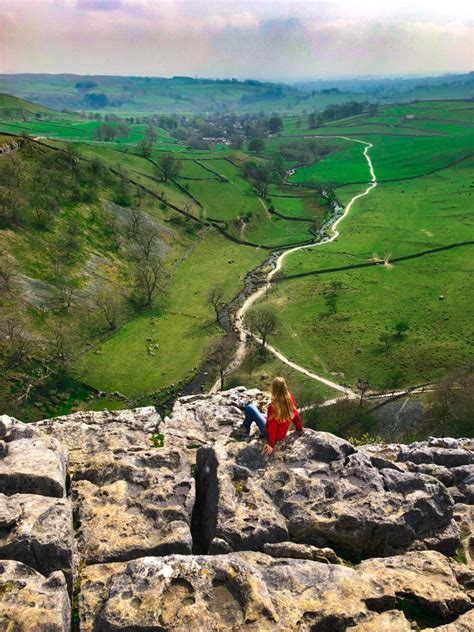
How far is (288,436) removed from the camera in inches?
858

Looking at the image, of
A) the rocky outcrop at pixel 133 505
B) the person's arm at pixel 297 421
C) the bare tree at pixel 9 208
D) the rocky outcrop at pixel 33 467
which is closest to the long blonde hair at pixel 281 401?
the person's arm at pixel 297 421

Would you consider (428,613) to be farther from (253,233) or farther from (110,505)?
(253,233)

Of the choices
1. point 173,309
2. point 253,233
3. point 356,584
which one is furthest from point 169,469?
point 253,233

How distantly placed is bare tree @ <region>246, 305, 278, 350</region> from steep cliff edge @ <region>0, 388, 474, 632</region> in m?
55.4

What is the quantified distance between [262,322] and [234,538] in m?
65.5

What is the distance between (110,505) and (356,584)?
10.2 m

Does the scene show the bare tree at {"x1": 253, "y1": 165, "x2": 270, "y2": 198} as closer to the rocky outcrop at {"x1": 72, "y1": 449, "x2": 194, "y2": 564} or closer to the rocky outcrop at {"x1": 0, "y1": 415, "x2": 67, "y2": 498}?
the rocky outcrop at {"x1": 72, "y1": 449, "x2": 194, "y2": 564}

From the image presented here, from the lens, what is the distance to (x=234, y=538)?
1614cm

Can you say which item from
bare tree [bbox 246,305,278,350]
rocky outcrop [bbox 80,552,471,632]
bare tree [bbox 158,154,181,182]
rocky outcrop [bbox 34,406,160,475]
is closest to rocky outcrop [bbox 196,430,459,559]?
rocky outcrop [bbox 80,552,471,632]

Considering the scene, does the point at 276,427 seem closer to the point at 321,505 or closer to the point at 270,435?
the point at 270,435

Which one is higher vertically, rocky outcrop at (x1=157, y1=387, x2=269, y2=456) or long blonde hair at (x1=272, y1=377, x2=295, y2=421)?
long blonde hair at (x1=272, y1=377, x2=295, y2=421)

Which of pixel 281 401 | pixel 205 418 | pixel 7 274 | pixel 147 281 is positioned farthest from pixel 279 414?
pixel 147 281

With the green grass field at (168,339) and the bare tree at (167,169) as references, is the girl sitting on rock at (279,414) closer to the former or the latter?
the green grass field at (168,339)

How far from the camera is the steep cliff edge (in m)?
12.8
